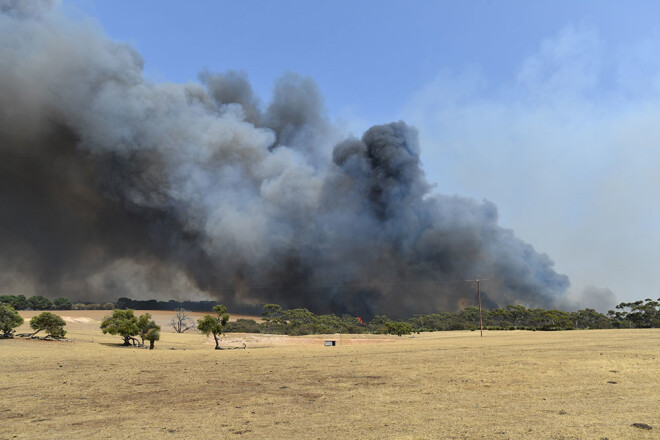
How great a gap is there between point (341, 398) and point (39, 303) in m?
104

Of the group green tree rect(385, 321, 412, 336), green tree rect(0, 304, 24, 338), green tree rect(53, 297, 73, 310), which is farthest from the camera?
green tree rect(53, 297, 73, 310)

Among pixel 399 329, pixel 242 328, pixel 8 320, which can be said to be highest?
pixel 8 320

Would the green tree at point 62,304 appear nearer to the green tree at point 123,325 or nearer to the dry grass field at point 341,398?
the green tree at point 123,325

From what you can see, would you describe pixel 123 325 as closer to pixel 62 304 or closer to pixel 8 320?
pixel 8 320

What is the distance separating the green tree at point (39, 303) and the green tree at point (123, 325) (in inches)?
2838

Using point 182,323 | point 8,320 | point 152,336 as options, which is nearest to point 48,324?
point 8,320

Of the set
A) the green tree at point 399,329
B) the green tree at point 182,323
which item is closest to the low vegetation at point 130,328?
the green tree at point 182,323

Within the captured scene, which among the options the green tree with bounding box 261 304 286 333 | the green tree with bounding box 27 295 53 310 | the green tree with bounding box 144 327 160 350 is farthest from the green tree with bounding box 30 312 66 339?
the green tree with bounding box 27 295 53 310

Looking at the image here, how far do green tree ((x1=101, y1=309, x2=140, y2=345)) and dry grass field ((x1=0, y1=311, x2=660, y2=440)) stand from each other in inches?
433

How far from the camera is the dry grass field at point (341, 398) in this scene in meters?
8.47

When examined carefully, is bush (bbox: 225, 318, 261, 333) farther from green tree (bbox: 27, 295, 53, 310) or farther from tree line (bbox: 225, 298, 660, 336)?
green tree (bbox: 27, 295, 53, 310)

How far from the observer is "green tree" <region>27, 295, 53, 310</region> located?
3573 inches

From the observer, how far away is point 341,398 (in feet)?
39.3

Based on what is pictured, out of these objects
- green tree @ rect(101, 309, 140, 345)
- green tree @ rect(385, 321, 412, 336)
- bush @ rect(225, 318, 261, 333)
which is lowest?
bush @ rect(225, 318, 261, 333)
